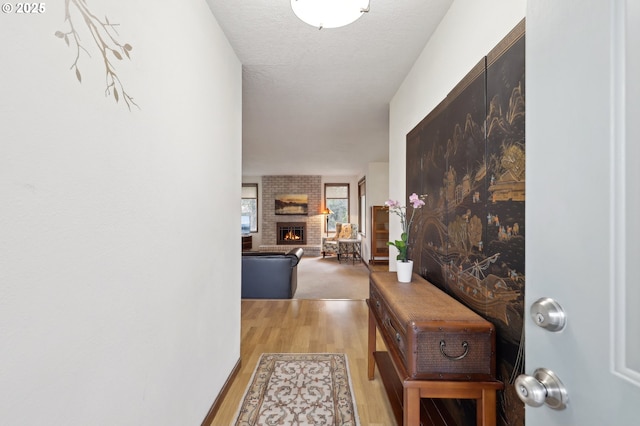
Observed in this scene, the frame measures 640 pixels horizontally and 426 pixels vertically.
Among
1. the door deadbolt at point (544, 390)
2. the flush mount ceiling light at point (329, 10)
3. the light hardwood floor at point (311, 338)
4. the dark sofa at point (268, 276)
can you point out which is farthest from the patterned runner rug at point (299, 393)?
the flush mount ceiling light at point (329, 10)

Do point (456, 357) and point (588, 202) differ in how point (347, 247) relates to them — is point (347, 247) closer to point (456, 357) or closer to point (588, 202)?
point (456, 357)

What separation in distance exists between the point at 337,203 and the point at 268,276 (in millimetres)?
5260

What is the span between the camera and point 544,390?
53 cm

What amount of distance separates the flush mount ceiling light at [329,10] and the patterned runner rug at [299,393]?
2298mm

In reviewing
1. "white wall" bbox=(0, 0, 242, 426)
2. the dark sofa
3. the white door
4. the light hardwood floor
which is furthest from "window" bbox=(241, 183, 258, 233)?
the white door

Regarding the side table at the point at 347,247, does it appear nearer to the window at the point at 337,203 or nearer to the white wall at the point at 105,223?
the window at the point at 337,203

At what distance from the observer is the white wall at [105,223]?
2.08 feet

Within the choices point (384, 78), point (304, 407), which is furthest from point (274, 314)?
point (384, 78)

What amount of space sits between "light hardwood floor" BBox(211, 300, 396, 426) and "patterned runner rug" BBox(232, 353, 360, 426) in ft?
0.23

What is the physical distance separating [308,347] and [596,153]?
2.66 m

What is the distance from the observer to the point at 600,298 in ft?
1.50

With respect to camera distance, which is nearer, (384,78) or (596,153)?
(596,153)

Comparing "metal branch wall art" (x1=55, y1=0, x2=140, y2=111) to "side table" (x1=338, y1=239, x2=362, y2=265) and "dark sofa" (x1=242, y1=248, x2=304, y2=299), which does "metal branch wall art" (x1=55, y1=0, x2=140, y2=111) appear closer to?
"dark sofa" (x1=242, y1=248, x2=304, y2=299)

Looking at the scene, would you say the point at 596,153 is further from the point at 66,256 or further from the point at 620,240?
the point at 66,256
